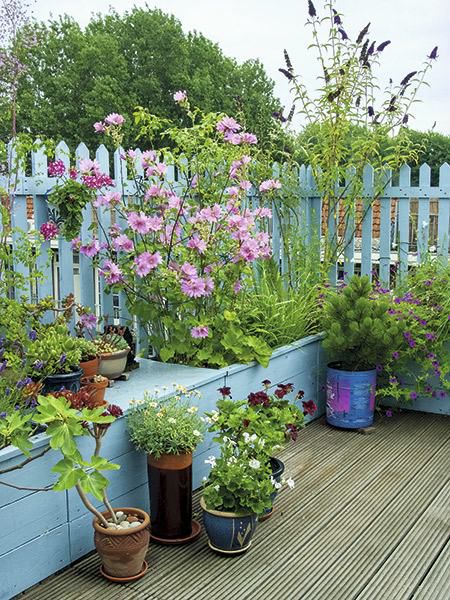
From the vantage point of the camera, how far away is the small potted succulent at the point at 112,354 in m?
3.63

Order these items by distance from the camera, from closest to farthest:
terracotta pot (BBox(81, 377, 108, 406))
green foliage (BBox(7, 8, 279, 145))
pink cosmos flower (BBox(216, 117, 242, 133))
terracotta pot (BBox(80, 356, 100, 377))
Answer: terracotta pot (BBox(81, 377, 108, 406)), terracotta pot (BBox(80, 356, 100, 377)), pink cosmos flower (BBox(216, 117, 242, 133)), green foliage (BBox(7, 8, 279, 145))

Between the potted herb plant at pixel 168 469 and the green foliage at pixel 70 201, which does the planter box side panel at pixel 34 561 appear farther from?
the green foliage at pixel 70 201

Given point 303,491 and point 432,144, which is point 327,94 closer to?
point 303,491

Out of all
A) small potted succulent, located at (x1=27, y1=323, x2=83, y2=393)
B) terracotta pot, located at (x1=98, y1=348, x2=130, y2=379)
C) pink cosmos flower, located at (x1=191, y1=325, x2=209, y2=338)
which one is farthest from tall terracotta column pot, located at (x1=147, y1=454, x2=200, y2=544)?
pink cosmos flower, located at (x1=191, y1=325, x2=209, y2=338)

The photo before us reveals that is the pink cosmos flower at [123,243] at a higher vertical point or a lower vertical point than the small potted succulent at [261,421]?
higher

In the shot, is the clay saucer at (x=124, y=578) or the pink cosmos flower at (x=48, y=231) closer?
the clay saucer at (x=124, y=578)

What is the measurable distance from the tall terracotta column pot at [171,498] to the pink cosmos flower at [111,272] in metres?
1.12

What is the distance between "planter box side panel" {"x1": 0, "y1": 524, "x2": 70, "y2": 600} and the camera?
102 inches

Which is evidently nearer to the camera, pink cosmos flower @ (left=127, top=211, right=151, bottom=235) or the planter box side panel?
the planter box side panel

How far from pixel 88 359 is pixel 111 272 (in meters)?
0.55

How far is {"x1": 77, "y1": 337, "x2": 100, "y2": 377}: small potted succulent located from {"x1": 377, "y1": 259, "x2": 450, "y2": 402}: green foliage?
6.53 feet

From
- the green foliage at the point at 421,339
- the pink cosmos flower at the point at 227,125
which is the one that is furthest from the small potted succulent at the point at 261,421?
the pink cosmos flower at the point at 227,125

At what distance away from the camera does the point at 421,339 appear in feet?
14.9

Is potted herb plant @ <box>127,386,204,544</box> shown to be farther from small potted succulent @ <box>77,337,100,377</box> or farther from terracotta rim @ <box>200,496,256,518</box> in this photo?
small potted succulent @ <box>77,337,100,377</box>
